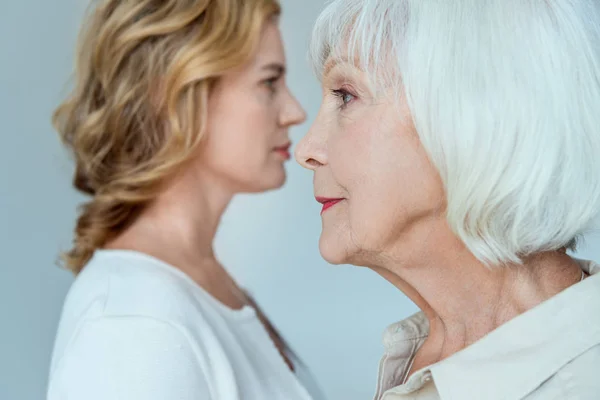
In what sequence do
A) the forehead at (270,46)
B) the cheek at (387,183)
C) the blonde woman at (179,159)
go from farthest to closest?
the forehead at (270,46)
the blonde woman at (179,159)
the cheek at (387,183)

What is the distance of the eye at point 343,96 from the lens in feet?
3.16

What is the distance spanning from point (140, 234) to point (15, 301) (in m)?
1.21

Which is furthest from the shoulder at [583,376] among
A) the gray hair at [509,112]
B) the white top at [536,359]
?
the gray hair at [509,112]

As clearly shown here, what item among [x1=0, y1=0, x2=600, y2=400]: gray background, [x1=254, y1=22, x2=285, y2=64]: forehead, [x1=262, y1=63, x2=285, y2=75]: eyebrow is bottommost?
[x1=0, y1=0, x2=600, y2=400]: gray background

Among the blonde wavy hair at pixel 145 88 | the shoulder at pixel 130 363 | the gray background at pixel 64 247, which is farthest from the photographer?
the gray background at pixel 64 247

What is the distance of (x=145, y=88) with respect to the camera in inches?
64.4

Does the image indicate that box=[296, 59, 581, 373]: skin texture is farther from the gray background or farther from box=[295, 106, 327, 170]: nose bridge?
the gray background

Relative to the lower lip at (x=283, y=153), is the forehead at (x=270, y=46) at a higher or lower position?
higher

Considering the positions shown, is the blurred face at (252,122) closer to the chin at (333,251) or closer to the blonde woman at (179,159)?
the blonde woman at (179,159)

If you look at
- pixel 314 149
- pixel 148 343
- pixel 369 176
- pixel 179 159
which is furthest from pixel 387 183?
pixel 179 159

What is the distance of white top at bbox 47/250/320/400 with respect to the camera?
1.32m

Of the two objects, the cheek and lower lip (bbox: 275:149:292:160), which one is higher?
the cheek

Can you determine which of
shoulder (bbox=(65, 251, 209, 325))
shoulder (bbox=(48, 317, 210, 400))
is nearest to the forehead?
shoulder (bbox=(65, 251, 209, 325))

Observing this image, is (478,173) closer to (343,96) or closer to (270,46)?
(343,96)
